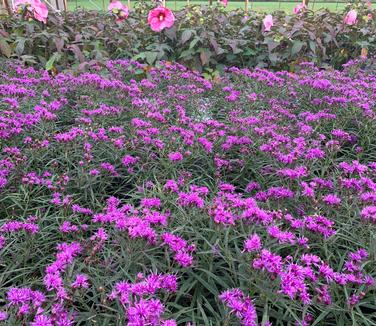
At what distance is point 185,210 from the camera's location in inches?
75.9

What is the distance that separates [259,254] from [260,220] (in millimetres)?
247

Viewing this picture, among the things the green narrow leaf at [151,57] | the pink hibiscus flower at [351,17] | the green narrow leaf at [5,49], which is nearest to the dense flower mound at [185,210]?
the green narrow leaf at [5,49]

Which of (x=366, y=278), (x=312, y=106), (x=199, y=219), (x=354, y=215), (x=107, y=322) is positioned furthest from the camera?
(x=312, y=106)

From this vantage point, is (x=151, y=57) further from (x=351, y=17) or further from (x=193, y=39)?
(x=351, y=17)

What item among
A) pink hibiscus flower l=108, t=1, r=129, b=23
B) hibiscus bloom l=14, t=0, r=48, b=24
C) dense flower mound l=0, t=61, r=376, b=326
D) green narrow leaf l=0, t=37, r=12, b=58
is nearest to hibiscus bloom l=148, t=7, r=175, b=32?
pink hibiscus flower l=108, t=1, r=129, b=23

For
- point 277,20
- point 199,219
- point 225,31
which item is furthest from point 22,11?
point 199,219

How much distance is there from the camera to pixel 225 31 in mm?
5531

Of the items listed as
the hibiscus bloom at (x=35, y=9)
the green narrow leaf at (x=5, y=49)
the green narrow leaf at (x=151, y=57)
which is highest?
the hibiscus bloom at (x=35, y=9)

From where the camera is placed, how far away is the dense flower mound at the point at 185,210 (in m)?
1.41

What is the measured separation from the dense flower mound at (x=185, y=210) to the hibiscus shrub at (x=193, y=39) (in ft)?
4.74

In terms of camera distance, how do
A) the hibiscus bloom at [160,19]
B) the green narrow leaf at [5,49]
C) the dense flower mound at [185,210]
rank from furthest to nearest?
the hibiscus bloom at [160,19] < the green narrow leaf at [5,49] < the dense flower mound at [185,210]

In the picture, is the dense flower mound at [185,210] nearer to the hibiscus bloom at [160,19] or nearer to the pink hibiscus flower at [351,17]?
the hibiscus bloom at [160,19]

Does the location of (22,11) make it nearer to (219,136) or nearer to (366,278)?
(219,136)

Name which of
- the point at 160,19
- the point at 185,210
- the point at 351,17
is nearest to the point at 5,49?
the point at 160,19
